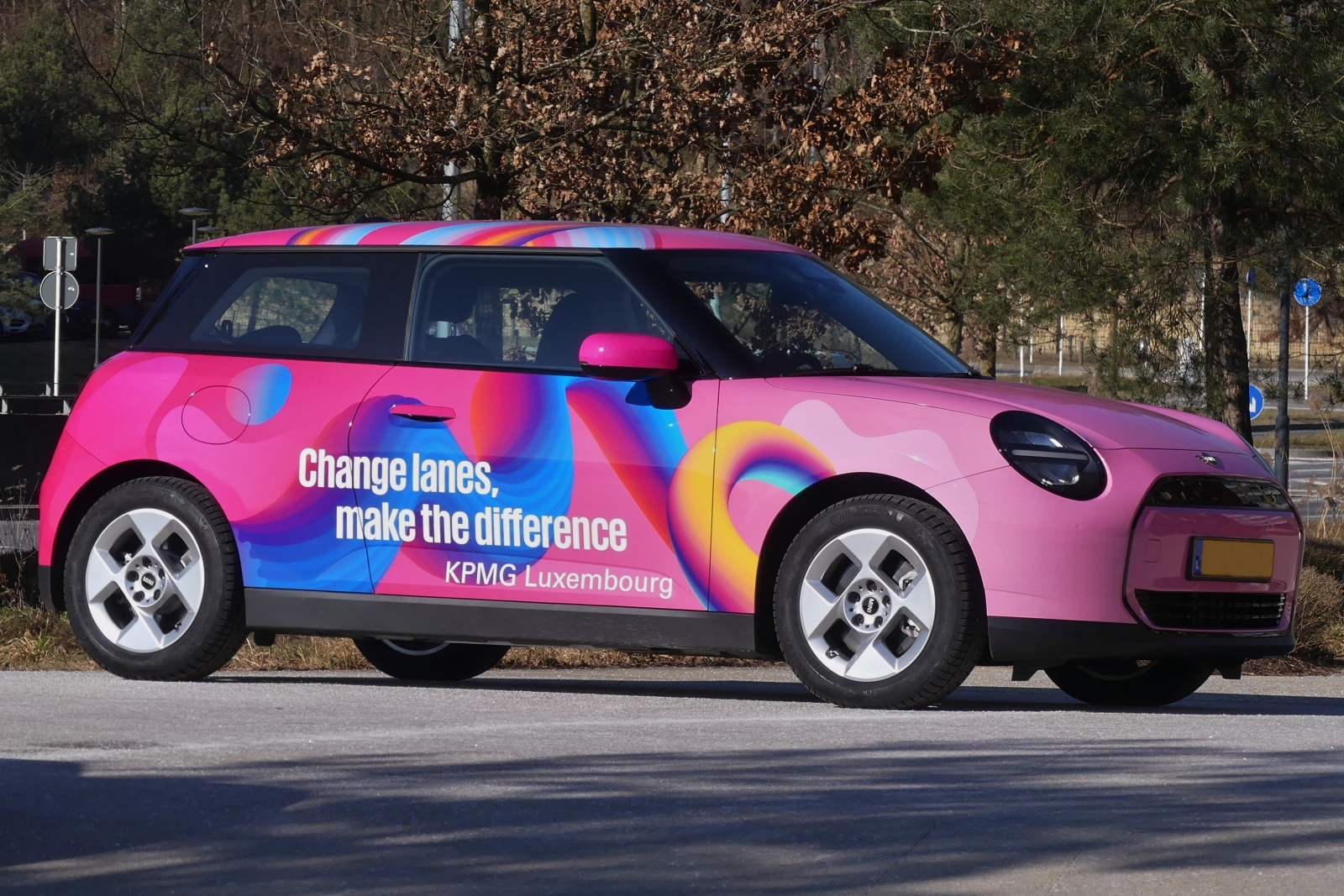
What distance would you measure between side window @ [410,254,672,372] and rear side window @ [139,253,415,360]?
129mm

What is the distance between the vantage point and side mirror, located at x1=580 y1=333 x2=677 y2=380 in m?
7.04

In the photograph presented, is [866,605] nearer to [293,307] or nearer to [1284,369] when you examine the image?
[293,307]

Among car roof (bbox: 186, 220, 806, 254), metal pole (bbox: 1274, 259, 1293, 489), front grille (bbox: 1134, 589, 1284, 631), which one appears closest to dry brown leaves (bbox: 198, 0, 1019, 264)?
metal pole (bbox: 1274, 259, 1293, 489)

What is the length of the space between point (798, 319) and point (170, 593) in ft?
8.31

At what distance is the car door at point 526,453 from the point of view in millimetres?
7125

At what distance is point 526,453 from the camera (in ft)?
24.0

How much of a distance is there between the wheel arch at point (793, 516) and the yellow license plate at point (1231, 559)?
3.04ft

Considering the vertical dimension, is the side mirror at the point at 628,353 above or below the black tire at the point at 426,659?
above

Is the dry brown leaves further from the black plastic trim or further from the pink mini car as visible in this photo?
the black plastic trim

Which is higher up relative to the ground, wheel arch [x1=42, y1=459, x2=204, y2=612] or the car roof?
the car roof

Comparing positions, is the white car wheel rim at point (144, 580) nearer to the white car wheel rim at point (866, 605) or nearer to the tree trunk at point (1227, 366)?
the white car wheel rim at point (866, 605)

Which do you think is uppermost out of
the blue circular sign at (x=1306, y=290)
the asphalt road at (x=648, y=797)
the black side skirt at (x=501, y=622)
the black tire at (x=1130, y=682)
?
the blue circular sign at (x=1306, y=290)

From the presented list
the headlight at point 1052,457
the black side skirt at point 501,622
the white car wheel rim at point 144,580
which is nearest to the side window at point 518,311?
the black side skirt at point 501,622

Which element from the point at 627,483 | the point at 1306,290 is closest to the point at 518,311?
the point at 627,483
